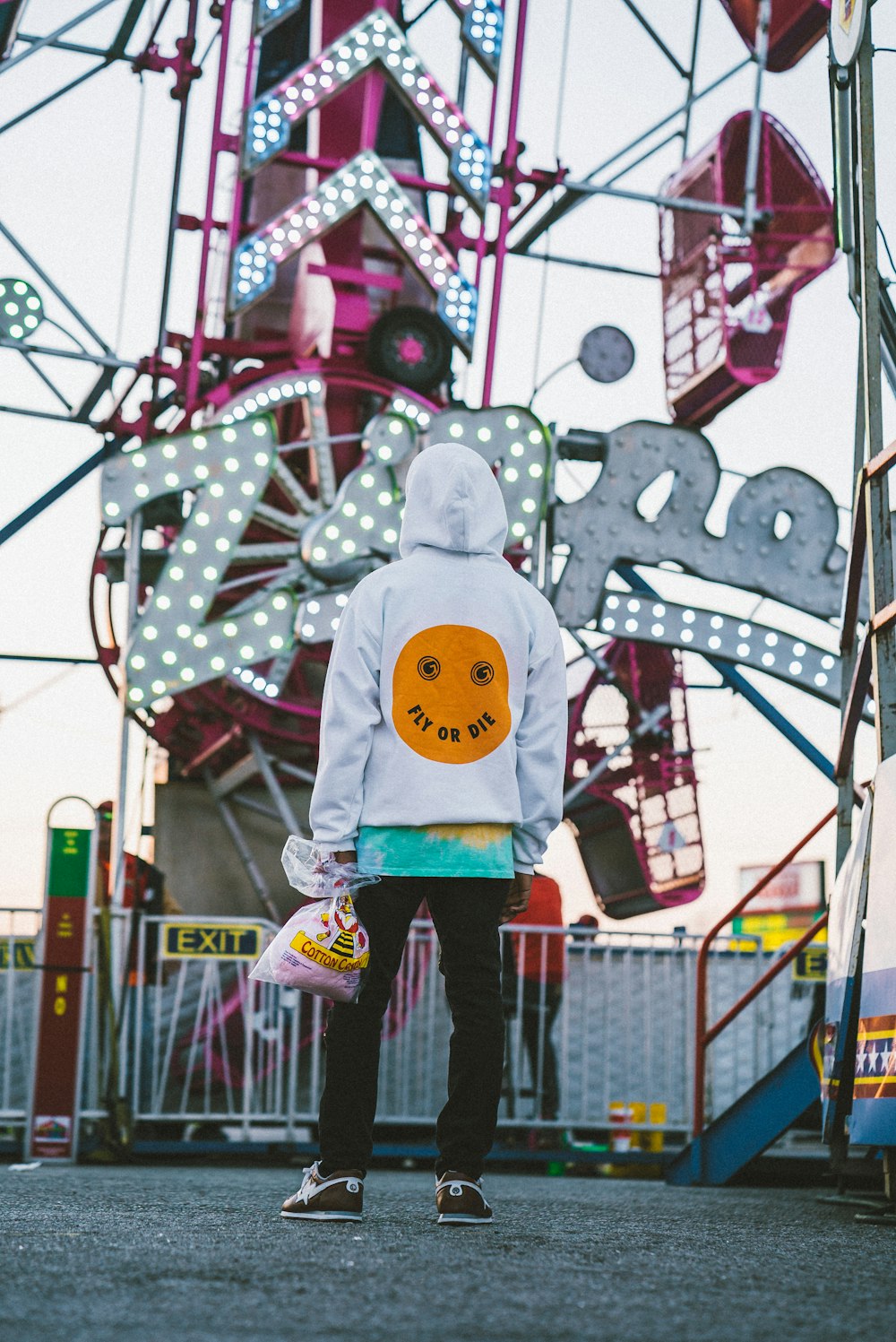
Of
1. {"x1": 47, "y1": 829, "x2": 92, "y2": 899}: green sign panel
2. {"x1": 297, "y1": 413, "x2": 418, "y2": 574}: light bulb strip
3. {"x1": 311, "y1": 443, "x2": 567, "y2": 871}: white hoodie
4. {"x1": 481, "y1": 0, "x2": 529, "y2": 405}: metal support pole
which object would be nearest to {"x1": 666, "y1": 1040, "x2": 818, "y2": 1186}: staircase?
{"x1": 311, "y1": 443, "x2": 567, "y2": 871}: white hoodie

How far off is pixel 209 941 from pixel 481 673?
5.75m

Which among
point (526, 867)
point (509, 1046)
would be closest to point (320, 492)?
point (509, 1046)

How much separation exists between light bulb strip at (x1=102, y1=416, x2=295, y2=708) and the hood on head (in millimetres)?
6026

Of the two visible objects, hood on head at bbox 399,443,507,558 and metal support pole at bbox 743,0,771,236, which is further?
metal support pole at bbox 743,0,771,236

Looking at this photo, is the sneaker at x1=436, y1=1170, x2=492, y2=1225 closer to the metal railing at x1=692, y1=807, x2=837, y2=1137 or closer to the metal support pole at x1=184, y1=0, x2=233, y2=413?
the metal railing at x1=692, y1=807, x2=837, y2=1137

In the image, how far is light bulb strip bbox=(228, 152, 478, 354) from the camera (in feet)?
44.3

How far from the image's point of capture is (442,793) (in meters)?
4.08

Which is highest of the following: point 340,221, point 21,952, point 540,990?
point 340,221

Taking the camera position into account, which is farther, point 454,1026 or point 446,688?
point 446,688

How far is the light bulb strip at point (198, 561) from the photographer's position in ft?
33.7

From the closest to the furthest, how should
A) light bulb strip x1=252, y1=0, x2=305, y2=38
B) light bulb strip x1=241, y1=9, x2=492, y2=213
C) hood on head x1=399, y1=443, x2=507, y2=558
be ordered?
hood on head x1=399, y1=443, x2=507, y2=558
light bulb strip x1=241, y1=9, x2=492, y2=213
light bulb strip x1=252, y1=0, x2=305, y2=38

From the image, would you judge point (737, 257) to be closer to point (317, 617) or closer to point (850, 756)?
point (317, 617)

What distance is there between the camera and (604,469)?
11.0 metres

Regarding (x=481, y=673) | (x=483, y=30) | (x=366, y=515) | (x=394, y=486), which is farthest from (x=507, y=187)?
(x=481, y=673)
